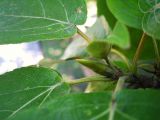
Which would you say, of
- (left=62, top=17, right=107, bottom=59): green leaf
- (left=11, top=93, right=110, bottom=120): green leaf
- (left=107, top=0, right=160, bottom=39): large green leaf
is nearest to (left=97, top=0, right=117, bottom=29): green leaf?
(left=62, top=17, right=107, bottom=59): green leaf

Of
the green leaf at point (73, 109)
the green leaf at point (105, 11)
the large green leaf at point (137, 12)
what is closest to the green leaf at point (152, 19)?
the large green leaf at point (137, 12)

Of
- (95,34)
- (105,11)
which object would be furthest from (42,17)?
Result: (105,11)

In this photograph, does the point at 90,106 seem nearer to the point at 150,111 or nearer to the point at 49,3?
the point at 150,111

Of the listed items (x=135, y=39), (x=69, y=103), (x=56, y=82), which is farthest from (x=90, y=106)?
(x=135, y=39)

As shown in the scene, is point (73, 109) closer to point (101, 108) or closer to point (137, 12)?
point (101, 108)

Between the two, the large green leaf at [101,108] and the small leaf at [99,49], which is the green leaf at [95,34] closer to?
the small leaf at [99,49]

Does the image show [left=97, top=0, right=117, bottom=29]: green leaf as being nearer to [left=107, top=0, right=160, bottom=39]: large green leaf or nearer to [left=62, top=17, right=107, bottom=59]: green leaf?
[left=62, top=17, right=107, bottom=59]: green leaf
